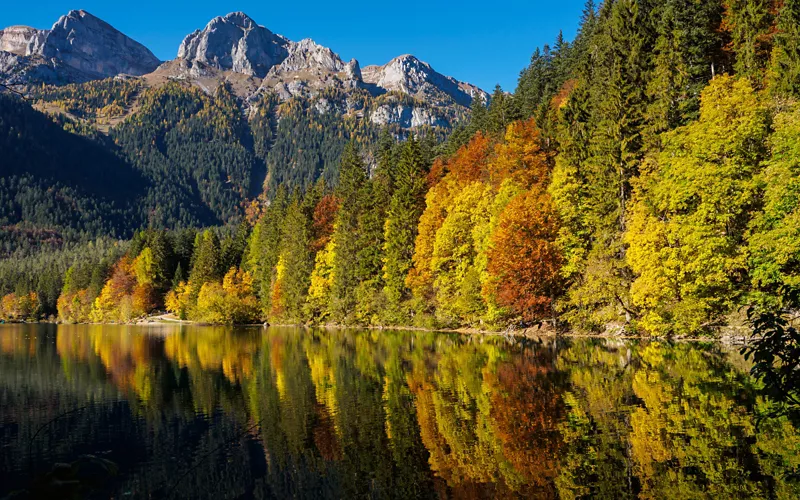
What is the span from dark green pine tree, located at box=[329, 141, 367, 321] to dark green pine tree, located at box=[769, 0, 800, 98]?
51.6 meters

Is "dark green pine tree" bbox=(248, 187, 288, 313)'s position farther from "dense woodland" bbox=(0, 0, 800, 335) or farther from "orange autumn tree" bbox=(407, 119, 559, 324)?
"orange autumn tree" bbox=(407, 119, 559, 324)

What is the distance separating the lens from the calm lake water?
13672 mm

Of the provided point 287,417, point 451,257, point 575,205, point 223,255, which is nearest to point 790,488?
point 287,417

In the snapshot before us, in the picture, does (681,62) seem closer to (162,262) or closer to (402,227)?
(402,227)

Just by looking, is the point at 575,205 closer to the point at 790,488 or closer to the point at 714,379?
the point at 714,379

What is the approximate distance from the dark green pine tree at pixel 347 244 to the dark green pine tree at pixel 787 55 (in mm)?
51591

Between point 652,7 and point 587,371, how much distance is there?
145 feet

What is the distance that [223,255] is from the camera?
11838 cm

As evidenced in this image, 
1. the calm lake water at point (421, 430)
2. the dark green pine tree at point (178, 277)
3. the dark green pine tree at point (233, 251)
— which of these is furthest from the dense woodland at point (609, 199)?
the dark green pine tree at point (178, 277)

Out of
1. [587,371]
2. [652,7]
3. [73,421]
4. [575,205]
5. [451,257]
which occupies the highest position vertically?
[652,7]

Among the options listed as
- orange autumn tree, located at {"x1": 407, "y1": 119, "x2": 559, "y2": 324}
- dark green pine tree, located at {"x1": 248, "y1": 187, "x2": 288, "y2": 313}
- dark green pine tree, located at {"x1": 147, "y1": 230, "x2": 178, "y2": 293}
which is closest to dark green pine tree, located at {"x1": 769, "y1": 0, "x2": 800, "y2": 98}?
orange autumn tree, located at {"x1": 407, "y1": 119, "x2": 559, "y2": 324}

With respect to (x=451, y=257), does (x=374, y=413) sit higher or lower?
lower

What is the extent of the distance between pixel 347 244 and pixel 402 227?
1074 cm

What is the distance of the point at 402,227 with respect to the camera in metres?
72.2
